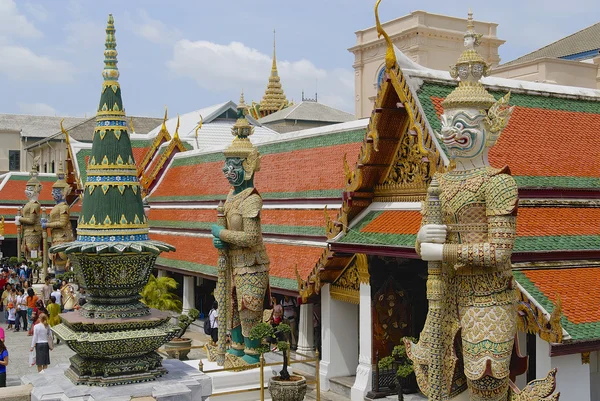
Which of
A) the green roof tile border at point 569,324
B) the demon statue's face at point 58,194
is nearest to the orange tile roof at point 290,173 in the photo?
the demon statue's face at point 58,194

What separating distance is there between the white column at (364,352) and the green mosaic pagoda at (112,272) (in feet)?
18.9

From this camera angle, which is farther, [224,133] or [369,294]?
[224,133]

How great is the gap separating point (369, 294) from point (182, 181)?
14802 millimetres

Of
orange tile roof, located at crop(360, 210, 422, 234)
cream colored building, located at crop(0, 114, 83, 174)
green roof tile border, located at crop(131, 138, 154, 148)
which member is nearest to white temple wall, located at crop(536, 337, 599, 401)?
orange tile roof, located at crop(360, 210, 422, 234)

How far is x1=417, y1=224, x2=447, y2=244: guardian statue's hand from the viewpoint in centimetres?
746

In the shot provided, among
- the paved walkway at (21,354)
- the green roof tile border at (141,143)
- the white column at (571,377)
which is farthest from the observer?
the green roof tile border at (141,143)

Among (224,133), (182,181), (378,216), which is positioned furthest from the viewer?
(224,133)

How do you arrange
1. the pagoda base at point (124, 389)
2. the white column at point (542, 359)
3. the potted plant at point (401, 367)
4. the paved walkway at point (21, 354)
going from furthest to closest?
the paved walkway at point (21, 354), the potted plant at point (401, 367), the white column at point (542, 359), the pagoda base at point (124, 389)

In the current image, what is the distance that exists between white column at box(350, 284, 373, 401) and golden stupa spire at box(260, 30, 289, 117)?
53.7 m

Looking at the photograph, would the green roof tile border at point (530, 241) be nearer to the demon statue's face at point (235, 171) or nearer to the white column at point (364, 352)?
the white column at point (364, 352)

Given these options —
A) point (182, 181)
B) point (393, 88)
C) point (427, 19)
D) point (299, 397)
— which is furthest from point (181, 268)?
point (427, 19)

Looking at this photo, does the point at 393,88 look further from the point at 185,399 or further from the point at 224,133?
the point at 224,133

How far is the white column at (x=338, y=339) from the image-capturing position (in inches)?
571

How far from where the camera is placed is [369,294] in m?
13.2
